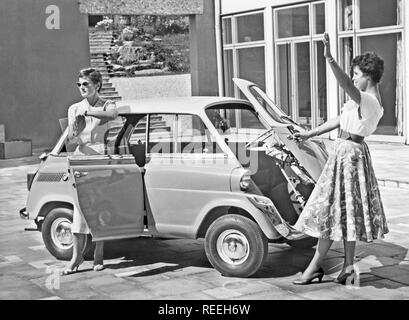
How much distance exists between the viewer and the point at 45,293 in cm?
625

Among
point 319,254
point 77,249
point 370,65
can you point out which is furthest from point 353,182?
point 77,249

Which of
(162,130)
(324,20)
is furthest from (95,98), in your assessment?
(324,20)

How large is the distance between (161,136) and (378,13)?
11854 mm

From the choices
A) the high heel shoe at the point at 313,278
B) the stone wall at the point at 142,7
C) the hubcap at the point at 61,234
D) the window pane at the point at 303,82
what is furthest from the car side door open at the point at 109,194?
the stone wall at the point at 142,7

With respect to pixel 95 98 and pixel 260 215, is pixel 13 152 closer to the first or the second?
pixel 95 98

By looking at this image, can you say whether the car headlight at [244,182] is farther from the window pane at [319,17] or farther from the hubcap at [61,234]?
the window pane at [319,17]

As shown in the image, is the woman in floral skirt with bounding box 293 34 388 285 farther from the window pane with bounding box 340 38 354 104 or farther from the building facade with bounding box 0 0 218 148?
the building facade with bounding box 0 0 218 148

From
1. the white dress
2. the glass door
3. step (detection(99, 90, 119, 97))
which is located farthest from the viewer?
step (detection(99, 90, 119, 97))

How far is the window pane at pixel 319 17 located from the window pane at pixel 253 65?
109 inches

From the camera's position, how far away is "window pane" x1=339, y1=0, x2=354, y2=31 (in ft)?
60.6

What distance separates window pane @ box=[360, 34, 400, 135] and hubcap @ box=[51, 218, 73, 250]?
11.8m

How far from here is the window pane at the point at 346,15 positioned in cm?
1848

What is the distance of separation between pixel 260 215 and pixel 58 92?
15036 millimetres

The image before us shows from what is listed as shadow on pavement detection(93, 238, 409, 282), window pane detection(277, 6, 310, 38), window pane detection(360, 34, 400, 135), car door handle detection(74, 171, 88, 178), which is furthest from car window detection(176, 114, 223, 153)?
window pane detection(277, 6, 310, 38)
